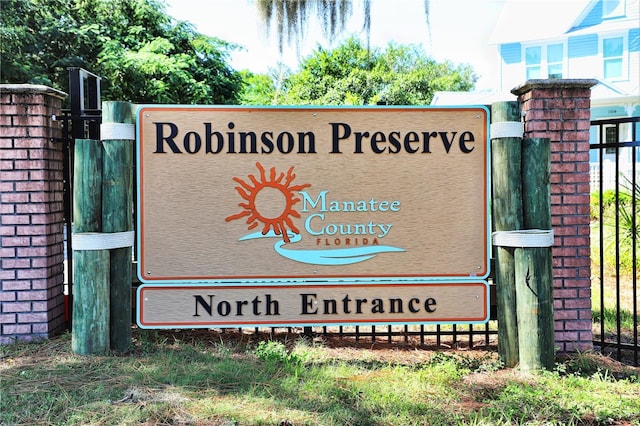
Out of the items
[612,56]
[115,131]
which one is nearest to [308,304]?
[115,131]

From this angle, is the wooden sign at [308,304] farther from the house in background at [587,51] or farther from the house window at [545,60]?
the house window at [545,60]

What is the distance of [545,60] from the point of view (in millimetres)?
19062

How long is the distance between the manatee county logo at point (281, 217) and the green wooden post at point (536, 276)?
0.90m

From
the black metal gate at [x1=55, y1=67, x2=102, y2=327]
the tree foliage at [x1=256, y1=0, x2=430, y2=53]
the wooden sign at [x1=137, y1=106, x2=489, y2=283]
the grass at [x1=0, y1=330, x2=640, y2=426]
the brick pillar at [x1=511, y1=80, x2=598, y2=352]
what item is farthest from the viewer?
the tree foliage at [x1=256, y1=0, x2=430, y2=53]

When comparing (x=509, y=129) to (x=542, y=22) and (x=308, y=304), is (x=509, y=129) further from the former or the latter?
(x=542, y=22)

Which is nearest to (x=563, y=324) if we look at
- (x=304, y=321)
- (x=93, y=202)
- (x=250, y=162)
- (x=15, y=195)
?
(x=304, y=321)

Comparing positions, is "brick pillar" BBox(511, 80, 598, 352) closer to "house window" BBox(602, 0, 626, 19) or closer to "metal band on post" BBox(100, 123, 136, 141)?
"metal band on post" BBox(100, 123, 136, 141)

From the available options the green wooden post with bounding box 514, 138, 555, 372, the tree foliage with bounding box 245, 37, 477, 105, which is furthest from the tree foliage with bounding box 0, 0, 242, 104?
the green wooden post with bounding box 514, 138, 555, 372

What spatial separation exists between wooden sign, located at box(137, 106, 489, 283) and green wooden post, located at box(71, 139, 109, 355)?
263mm

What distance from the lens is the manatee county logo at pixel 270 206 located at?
3633 millimetres

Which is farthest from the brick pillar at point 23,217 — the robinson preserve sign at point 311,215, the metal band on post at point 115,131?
the robinson preserve sign at point 311,215

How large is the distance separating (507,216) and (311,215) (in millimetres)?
1246

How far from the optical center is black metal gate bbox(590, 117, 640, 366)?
12.2 ft

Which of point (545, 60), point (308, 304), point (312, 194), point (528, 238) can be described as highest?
point (545, 60)
